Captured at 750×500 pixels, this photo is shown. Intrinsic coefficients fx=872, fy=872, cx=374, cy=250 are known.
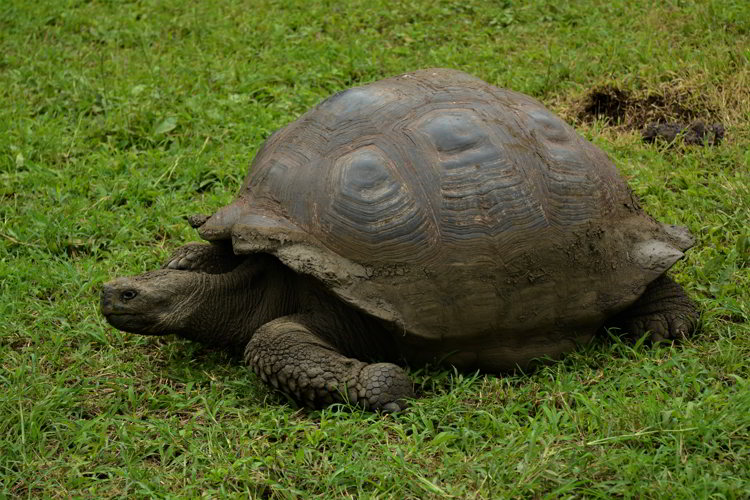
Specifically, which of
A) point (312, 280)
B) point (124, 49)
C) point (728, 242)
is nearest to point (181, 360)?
point (312, 280)

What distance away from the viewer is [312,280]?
407 cm

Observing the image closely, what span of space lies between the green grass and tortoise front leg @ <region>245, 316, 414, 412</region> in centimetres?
9

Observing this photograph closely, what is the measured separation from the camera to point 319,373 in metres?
3.89

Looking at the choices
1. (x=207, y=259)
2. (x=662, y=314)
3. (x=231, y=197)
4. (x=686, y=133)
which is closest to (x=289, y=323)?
(x=207, y=259)

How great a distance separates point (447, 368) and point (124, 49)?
5.49 m

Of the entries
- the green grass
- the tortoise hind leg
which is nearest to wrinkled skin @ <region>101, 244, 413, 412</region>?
the green grass

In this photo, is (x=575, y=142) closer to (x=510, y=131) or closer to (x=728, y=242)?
(x=510, y=131)

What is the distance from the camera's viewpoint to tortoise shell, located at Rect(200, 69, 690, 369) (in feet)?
13.0

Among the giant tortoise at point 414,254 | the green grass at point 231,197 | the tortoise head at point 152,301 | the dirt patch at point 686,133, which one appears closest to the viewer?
the green grass at point 231,197

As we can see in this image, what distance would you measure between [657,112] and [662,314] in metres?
2.72

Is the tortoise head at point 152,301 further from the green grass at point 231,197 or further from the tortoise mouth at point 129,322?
the green grass at point 231,197

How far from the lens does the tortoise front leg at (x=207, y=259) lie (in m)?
4.76

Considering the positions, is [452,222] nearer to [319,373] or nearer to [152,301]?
[319,373]

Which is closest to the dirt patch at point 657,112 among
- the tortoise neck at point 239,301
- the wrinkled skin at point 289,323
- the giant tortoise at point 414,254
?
the giant tortoise at point 414,254
